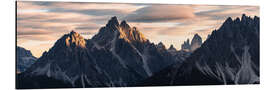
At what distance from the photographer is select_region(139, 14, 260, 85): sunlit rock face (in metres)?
14.2

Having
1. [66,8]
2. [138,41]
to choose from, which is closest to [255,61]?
[138,41]

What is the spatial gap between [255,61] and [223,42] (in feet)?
3.51

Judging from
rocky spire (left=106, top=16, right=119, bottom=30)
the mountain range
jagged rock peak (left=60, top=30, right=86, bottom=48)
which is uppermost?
rocky spire (left=106, top=16, right=119, bottom=30)

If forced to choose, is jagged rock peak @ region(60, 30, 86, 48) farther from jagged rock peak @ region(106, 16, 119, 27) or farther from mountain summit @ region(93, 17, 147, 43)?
jagged rock peak @ region(106, 16, 119, 27)

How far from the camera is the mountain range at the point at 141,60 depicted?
13.5 meters

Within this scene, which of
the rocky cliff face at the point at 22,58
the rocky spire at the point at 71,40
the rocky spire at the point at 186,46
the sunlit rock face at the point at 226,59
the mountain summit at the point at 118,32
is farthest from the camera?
the sunlit rock face at the point at 226,59

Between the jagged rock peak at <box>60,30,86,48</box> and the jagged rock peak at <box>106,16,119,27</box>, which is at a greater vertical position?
the jagged rock peak at <box>106,16,119,27</box>

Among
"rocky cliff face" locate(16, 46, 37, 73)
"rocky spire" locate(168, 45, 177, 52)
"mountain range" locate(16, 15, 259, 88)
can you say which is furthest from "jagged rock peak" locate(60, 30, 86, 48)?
"rocky spire" locate(168, 45, 177, 52)

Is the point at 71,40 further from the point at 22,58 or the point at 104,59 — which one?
the point at 22,58

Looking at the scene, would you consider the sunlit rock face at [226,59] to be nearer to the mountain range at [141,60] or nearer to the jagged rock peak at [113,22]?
the mountain range at [141,60]

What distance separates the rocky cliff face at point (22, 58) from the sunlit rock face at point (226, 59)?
315 centimetres

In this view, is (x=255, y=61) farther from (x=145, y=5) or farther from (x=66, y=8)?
(x=66, y=8)

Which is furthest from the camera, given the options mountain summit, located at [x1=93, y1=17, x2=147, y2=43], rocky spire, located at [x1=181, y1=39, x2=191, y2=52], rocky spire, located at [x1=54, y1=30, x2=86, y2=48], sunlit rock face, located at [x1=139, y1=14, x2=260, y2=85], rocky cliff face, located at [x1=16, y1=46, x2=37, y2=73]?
sunlit rock face, located at [x1=139, y1=14, x2=260, y2=85]

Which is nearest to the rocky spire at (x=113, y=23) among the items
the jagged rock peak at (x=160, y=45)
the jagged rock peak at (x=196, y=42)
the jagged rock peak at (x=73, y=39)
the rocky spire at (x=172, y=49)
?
the jagged rock peak at (x=73, y=39)
